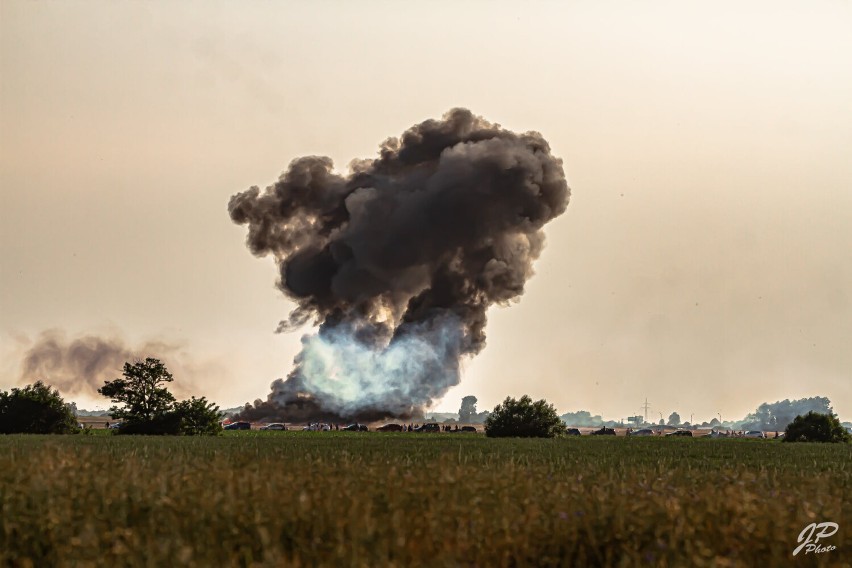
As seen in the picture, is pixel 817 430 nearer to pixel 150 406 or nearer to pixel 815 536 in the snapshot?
pixel 150 406

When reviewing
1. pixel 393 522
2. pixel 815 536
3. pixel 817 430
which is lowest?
pixel 815 536

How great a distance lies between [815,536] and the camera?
1688 centimetres

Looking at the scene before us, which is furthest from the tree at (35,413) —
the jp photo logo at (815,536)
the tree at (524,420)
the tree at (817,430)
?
the jp photo logo at (815,536)

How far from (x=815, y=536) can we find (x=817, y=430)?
81.0 m

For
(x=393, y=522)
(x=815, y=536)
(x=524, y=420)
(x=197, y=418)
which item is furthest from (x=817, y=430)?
(x=393, y=522)

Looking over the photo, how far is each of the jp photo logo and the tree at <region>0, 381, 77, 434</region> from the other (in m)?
76.7

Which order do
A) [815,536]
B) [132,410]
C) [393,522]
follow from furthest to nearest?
[132,410] → [815,536] → [393,522]

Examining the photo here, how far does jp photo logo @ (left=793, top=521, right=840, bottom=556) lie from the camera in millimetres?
16266

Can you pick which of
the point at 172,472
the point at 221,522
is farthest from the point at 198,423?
the point at 221,522

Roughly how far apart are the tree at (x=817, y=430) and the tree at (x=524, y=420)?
860 inches

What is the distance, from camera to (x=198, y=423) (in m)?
84.8

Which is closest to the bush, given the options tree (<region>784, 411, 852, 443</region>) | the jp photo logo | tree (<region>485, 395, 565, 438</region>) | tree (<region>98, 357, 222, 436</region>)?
tree (<region>98, 357, 222, 436</region>)

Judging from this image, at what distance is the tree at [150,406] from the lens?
8388 centimetres

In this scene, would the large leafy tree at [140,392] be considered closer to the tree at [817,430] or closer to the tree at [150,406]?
the tree at [150,406]
